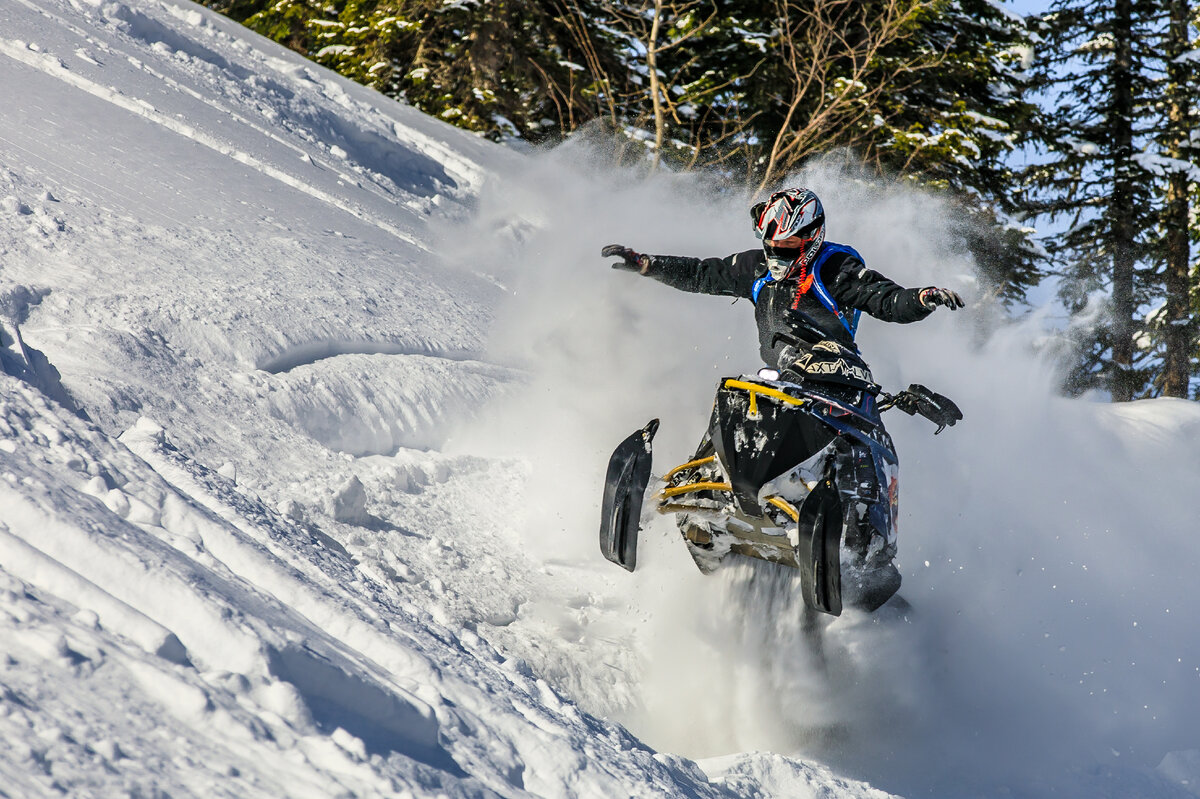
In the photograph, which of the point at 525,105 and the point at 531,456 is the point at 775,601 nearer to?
the point at 531,456

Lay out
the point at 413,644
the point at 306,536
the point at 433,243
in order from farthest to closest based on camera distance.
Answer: the point at 433,243 < the point at 306,536 < the point at 413,644

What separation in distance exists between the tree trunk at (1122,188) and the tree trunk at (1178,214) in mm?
712

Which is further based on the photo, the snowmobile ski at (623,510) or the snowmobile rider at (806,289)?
the snowmobile rider at (806,289)

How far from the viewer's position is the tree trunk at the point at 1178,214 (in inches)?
770

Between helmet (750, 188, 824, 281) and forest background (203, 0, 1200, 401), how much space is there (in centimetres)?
988

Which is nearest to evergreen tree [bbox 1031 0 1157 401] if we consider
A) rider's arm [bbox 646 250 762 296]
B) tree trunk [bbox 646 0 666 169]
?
tree trunk [bbox 646 0 666 169]

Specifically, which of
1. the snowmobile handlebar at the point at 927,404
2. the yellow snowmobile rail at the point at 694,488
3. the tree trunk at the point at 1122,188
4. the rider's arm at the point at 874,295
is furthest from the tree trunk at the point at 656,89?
the tree trunk at the point at 1122,188

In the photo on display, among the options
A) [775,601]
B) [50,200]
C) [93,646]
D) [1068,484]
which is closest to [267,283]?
[50,200]

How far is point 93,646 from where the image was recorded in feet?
7.85

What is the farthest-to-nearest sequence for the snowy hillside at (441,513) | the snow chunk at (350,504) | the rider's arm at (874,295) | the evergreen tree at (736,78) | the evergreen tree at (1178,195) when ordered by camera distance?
the evergreen tree at (1178,195) < the evergreen tree at (736,78) < the snow chunk at (350,504) < the rider's arm at (874,295) < the snowy hillside at (441,513)

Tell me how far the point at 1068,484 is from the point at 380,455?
5972 millimetres

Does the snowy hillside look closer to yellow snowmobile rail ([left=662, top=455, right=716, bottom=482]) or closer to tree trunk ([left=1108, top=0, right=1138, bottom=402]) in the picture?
yellow snowmobile rail ([left=662, top=455, right=716, bottom=482])

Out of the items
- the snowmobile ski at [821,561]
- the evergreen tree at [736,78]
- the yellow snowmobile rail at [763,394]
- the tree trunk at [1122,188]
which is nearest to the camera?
the snowmobile ski at [821,561]

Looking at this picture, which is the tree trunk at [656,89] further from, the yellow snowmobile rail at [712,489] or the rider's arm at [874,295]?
the yellow snowmobile rail at [712,489]
